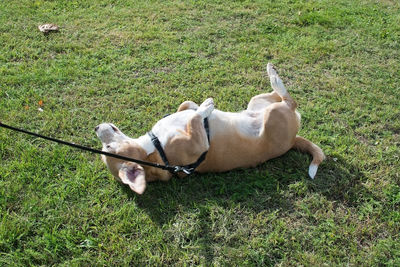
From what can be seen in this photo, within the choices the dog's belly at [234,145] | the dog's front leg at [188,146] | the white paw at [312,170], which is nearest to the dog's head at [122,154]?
the dog's front leg at [188,146]

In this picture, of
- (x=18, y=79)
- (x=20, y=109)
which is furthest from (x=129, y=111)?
(x=18, y=79)

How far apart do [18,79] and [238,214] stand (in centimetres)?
355

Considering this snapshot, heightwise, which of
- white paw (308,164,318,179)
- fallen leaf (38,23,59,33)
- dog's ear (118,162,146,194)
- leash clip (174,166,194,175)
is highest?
fallen leaf (38,23,59,33)

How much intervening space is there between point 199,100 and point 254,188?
5.18 ft

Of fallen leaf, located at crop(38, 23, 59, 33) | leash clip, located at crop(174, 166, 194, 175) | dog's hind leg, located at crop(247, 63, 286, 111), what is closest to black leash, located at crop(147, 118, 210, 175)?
leash clip, located at crop(174, 166, 194, 175)

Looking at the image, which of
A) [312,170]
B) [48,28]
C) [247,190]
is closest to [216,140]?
[247,190]

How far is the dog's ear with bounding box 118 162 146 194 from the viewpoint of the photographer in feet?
9.53

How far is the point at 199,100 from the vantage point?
4.62m

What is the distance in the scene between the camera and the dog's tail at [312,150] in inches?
140

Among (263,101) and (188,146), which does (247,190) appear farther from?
(263,101)

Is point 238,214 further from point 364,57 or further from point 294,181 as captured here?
point 364,57

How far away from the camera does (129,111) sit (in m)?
4.45

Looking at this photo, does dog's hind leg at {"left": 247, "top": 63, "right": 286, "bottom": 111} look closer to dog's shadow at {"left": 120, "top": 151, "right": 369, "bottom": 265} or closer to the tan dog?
the tan dog

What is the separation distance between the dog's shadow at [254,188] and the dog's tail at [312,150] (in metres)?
0.08
